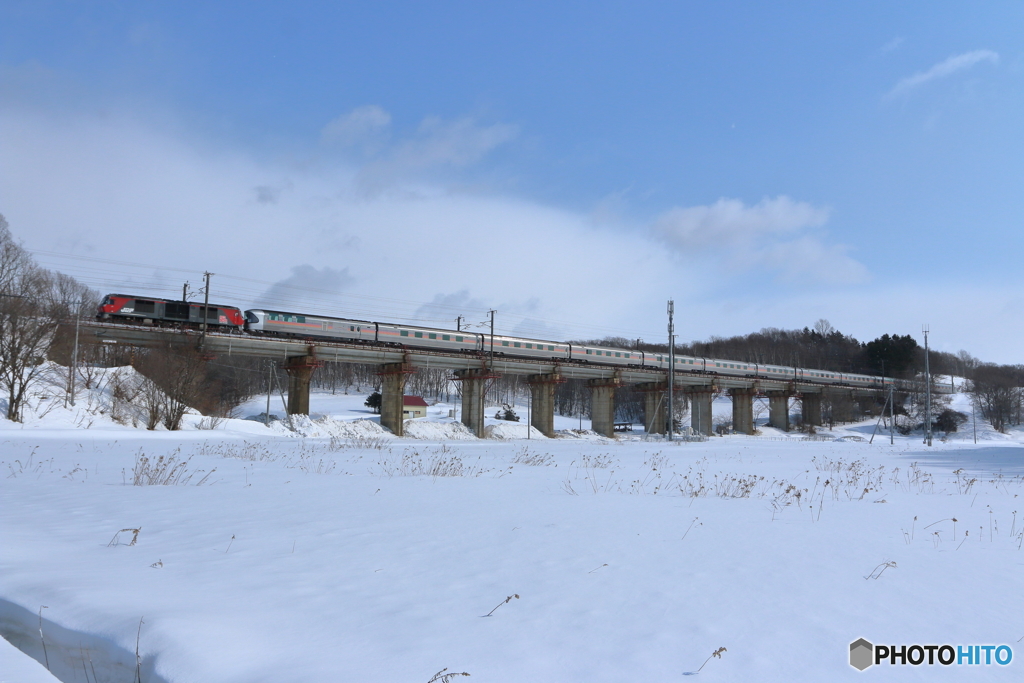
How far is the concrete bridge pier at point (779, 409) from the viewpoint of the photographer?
239 feet

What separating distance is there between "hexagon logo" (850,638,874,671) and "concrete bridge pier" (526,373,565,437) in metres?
49.1

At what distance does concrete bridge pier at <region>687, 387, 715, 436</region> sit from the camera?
64125mm

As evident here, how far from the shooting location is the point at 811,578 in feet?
14.9

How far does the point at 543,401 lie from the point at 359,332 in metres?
18.2

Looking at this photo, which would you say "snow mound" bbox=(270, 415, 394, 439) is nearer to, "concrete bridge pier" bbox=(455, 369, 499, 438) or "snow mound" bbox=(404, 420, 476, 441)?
"snow mound" bbox=(404, 420, 476, 441)

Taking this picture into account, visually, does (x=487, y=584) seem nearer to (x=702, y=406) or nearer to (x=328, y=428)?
(x=328, y=428)

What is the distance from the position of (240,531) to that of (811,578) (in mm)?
5154

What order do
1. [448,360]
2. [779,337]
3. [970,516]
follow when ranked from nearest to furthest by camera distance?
1. [970,516]
2. [448,360]
3. [779,337]

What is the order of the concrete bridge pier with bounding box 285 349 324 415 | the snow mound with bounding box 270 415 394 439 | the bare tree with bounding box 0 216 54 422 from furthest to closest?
the concrete bridge pier with bounding box 285 349 324 415 < the snow mound with bounding box 270 415 394 439 < the bare tree with bounding box 0 216 54 422

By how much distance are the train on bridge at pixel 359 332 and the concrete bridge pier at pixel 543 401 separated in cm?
203

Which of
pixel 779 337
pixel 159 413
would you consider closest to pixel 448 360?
pixel 159 413

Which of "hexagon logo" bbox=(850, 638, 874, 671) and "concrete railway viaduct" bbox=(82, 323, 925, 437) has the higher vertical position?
"concrete railway viaduct" bbox=(82, 323, 925, 437)

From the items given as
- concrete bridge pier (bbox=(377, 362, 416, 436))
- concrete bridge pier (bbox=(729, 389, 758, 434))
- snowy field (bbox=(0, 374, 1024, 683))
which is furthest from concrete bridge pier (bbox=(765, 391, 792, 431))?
snowy field (bbox=(0, 374, 1024, 683))

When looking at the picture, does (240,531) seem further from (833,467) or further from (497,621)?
(833,467)
